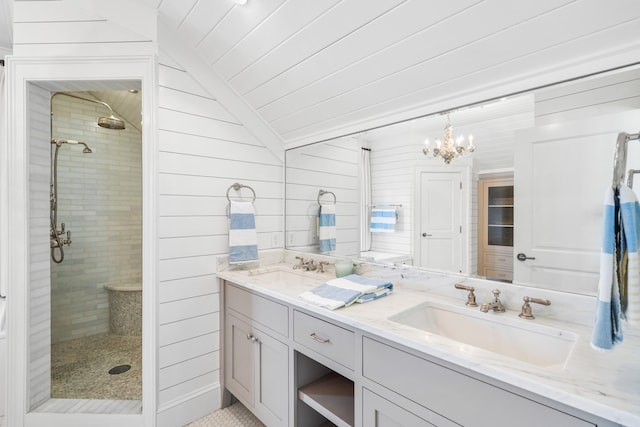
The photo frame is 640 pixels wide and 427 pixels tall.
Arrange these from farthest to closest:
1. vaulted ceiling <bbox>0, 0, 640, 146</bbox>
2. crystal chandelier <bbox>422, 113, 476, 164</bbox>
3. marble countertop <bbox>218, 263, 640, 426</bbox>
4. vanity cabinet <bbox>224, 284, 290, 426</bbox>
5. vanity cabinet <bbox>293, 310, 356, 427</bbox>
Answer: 1. vanity cabinet <bbox>224, 284, 290, 426</bbox>
2. crystal chandelier <bbox>422, 113, 476, 164</bbox>
3. vanity cabinet <bbox>293, 310, 356, 427</bbox>
4. vaulted ceiling <bbox>0, 0, 640, 146</bbox>
5. marble countertop <bbox>218, 263, 640, 426</bbox>

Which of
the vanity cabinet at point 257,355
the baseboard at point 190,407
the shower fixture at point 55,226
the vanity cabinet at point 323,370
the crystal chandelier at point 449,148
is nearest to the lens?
the vanity cabinet at point 323,370

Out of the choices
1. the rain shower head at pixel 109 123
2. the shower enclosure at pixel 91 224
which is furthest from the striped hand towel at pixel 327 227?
the rain shower head at pixel 109 123

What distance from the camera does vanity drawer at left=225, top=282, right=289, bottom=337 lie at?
1.59 m

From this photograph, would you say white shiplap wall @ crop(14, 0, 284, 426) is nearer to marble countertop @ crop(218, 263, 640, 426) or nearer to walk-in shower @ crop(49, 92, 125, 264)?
marble countertop @ crop(218, 263, 640, 426)

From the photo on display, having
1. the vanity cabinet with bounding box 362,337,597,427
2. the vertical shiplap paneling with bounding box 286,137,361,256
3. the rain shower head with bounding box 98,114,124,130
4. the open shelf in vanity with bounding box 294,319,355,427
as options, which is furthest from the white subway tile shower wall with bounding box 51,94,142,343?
the vanity cabinet with bounding box 362,337,597,427

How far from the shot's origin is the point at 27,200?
67.4 inches

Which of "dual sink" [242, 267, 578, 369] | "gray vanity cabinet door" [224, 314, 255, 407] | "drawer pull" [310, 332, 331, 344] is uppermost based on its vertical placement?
"dual sink" [242, 267, 578, 369]

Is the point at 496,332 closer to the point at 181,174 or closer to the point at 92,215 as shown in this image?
the point at 181,174

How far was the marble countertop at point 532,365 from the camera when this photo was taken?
71 centimetres

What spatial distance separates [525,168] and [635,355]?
721 mm

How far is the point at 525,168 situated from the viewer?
128cm

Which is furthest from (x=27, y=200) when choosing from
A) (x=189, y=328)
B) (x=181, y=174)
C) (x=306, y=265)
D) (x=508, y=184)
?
(x=508, y=184)

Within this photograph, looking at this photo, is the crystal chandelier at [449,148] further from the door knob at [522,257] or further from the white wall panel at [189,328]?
the white wall panel at [189,328]

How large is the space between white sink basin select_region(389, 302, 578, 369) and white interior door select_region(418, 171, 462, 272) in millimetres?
253
